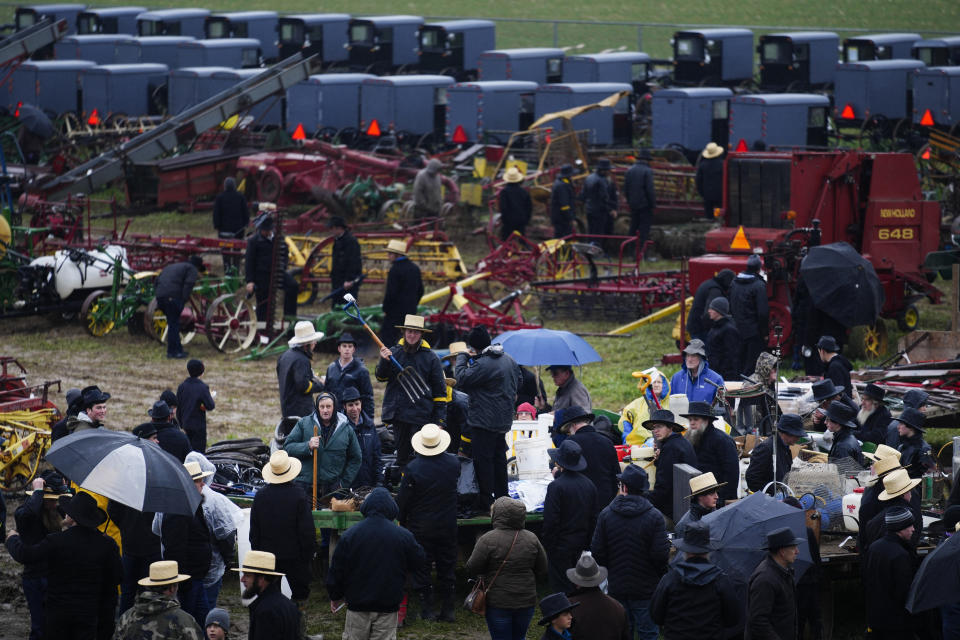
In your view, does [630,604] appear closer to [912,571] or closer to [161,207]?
[912,571]

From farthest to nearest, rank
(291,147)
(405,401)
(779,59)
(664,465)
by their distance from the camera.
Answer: (779,59) < (291,147) < (405,401) < (664,465)

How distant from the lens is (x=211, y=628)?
303 inches

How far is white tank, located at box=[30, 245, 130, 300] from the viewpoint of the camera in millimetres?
19016

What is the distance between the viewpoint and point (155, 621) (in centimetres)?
780

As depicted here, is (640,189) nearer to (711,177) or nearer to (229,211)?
(711,177)

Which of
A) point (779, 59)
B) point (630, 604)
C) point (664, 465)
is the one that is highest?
point (779, 59)

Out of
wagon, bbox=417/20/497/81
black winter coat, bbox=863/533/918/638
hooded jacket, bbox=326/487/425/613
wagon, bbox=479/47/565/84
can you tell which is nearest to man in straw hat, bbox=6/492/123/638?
hooded jacket, bbox=326/487/425/613

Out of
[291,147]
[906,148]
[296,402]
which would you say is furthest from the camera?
[906,148]

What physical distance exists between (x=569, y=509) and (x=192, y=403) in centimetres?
450

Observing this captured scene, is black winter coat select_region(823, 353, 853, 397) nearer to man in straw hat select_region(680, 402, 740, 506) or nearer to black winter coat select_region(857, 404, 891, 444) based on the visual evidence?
black winter coat select_region(857, 404, 891, 444)

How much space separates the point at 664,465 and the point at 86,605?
162 inches

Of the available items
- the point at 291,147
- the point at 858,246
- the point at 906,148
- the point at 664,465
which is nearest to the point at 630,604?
the point at 664,465

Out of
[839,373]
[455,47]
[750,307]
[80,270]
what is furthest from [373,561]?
[455,47]

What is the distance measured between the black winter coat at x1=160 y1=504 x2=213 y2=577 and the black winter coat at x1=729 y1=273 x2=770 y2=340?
7.76 meters
